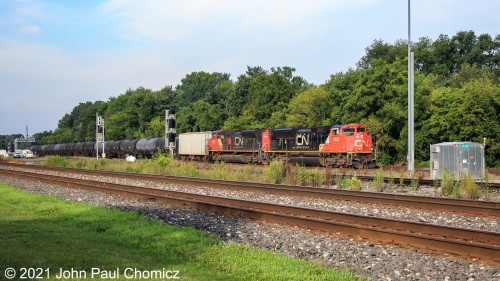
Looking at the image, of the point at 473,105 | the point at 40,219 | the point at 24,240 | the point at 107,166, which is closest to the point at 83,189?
the point at 40,219

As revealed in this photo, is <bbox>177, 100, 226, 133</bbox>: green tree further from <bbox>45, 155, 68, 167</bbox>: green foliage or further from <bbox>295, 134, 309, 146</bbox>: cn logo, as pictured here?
<bbox>295, 134, 309, 146</bbox>: cn logo

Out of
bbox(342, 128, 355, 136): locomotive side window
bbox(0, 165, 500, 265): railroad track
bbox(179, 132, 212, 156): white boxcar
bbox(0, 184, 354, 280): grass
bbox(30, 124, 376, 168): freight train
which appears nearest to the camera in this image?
bbox(0, 184, 354, 280): grass

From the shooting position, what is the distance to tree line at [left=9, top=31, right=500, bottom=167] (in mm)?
37594

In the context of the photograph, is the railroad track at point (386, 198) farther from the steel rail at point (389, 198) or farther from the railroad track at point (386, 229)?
the railroad track at point (386, 229)

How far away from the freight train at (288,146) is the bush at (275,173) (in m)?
9.07

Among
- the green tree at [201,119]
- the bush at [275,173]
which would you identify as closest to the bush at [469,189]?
the bush at [275,173]

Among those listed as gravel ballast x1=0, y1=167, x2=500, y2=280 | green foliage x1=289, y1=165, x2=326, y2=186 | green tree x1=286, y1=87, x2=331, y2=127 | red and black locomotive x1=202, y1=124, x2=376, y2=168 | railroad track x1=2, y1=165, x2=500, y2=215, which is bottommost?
gravel ballast x1=0, y1=167, x2=500, y2=280

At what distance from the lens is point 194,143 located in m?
47.1

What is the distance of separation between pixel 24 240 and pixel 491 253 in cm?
799

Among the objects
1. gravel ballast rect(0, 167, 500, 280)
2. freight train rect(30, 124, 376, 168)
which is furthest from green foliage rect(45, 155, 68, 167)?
gravel ballast rect(0, 167, 500, 280)

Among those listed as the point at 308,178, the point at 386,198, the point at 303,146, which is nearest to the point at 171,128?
the point at 303,146

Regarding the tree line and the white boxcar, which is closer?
the tree line

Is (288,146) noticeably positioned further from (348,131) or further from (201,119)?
(201,119)

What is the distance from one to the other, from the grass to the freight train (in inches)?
846
